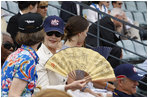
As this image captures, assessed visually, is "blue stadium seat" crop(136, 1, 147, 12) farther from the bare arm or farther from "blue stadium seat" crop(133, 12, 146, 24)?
the bare arm

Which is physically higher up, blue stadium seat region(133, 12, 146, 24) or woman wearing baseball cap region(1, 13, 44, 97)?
woman wearing baseball cap region(1, 13, 44, 97)

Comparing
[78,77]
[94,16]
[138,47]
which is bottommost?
[138,47]

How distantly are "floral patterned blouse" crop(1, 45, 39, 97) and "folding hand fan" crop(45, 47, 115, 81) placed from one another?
475mm

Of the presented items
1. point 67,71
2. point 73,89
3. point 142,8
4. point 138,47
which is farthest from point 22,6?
point 142,8

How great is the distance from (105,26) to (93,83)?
261 cm

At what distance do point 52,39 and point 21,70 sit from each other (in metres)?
1.03

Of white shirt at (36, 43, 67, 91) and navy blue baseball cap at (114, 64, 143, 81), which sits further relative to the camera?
navy blue baseball cap at (114, 64, 143, 81)

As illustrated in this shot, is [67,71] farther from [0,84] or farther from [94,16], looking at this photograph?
[94,16]

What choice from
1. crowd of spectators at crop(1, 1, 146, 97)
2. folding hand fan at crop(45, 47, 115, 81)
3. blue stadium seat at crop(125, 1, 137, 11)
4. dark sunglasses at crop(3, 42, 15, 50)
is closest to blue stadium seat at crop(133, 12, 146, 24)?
blue stadium seat at crop(125, 1, 137, 11)

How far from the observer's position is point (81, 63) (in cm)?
420

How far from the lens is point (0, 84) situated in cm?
362

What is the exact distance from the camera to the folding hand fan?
4.12m

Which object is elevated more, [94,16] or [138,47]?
[94,16]

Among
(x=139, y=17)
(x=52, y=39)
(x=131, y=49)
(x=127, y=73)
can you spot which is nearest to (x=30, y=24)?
(x=52, y=39)
